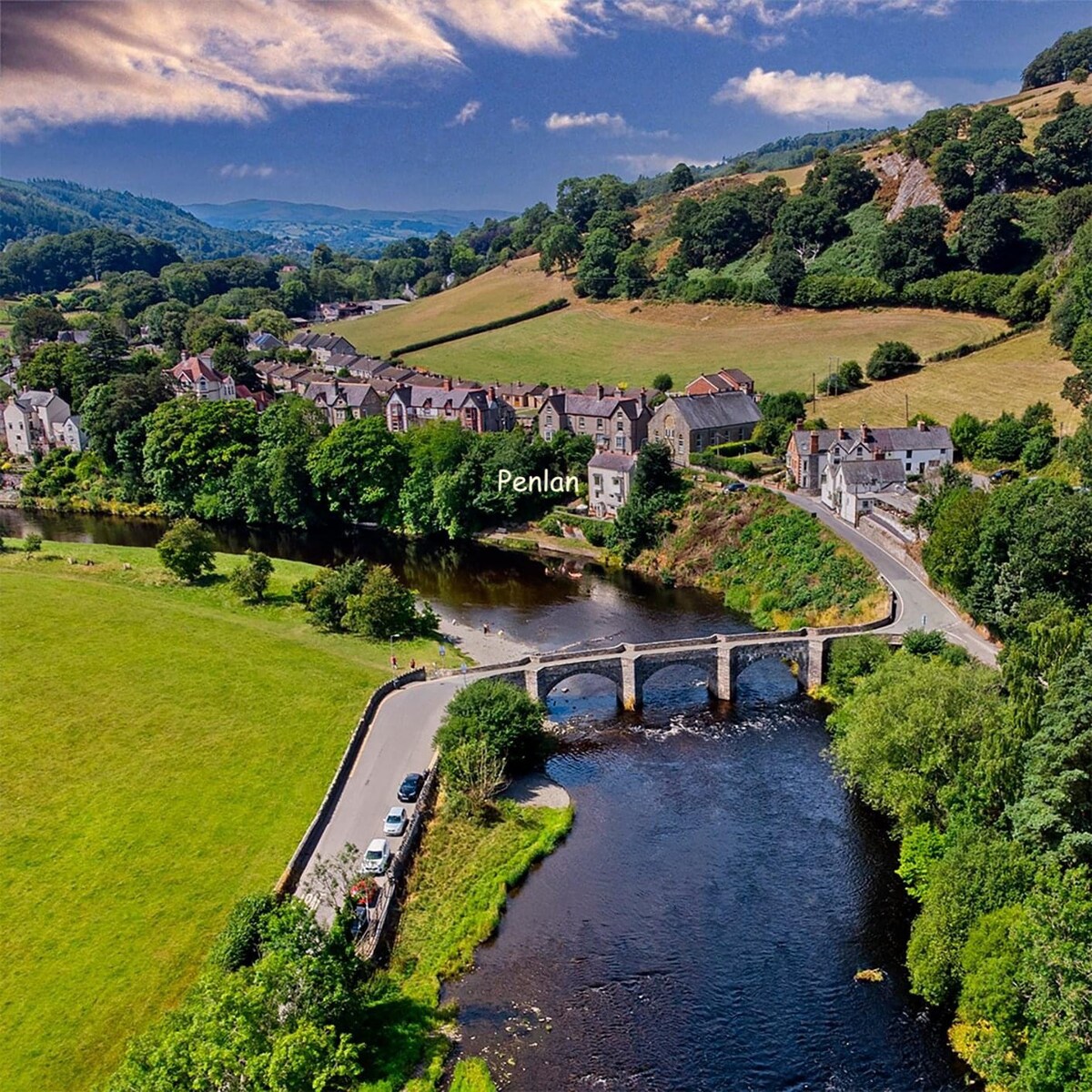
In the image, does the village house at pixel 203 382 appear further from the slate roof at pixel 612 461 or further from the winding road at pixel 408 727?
the winding road at pixel 408 727

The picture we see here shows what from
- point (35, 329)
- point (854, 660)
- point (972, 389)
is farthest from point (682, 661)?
point (35, 329)

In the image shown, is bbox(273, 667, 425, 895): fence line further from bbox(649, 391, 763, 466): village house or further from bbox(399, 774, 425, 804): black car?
bbox(649, 391, 763, 466): village house

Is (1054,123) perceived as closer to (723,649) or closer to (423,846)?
(723,649)

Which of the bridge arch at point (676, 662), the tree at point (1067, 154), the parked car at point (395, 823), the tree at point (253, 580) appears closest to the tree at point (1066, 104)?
the tree at point (1067, 154)

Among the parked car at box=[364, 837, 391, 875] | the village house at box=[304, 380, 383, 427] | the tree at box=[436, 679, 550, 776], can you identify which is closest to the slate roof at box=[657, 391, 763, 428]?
the village house at box=[304, 380, 383, 427]

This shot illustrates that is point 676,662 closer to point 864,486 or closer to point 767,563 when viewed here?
point 767,563
